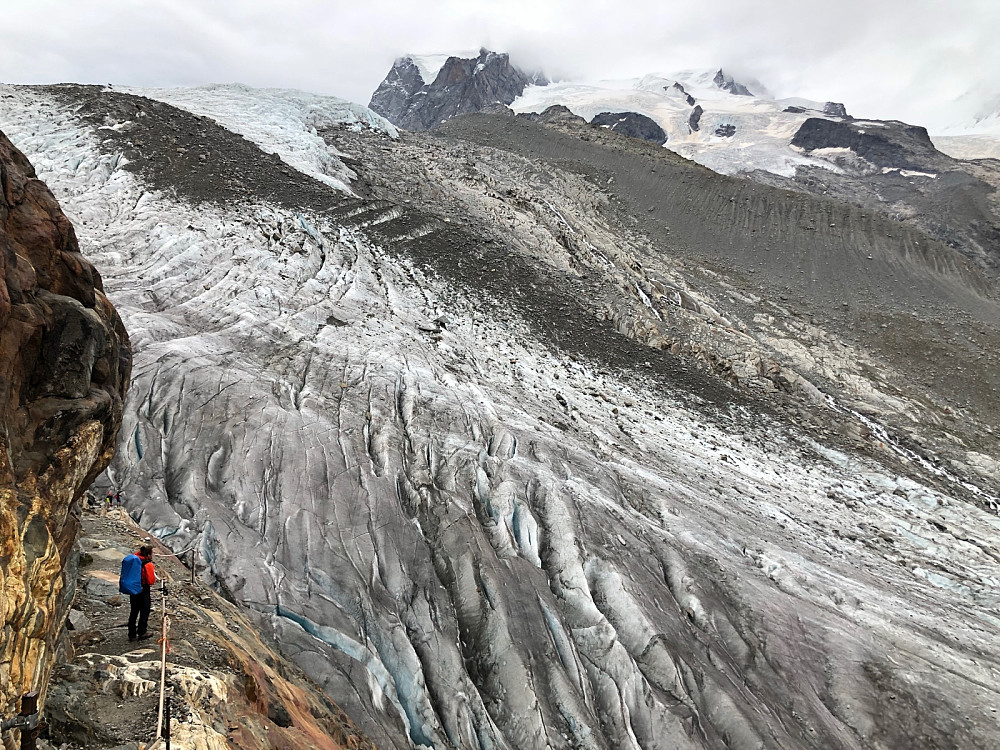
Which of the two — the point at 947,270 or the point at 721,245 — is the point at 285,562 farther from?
the point at 947,270

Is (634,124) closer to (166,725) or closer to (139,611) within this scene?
(139,611)

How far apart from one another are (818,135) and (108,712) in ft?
420

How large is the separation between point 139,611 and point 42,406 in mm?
2565

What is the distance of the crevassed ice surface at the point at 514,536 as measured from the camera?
1125cm

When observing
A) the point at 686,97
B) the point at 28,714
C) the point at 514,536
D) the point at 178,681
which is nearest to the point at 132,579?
the point at 178,681

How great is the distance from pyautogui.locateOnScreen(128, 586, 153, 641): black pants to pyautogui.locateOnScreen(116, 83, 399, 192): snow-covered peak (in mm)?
26681

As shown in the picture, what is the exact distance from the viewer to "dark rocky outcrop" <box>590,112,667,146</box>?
114 meters

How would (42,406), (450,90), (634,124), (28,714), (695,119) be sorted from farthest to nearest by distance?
1. (450,90)
2. (695,119)
3. (634,124)
4. (42,406)
5. (28,714)

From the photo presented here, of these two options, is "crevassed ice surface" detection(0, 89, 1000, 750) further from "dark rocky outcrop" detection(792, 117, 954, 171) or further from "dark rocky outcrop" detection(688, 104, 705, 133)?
"dark rocky outcrop" detection(688, 104, 705, 133)

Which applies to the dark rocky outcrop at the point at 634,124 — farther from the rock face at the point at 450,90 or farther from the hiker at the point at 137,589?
the hiker at the point at 137,589

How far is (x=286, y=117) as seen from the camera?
37562 mm

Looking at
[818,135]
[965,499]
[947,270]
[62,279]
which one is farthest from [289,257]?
[818,135]

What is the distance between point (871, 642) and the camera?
44.2ft

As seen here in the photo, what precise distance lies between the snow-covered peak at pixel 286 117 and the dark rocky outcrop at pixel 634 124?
79.9 metres
